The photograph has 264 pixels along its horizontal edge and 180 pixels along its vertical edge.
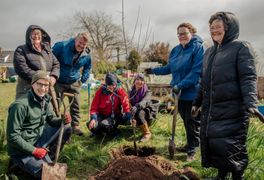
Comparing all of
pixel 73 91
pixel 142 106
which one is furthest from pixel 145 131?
pixel 73 91

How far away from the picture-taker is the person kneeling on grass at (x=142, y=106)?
5.25 metres

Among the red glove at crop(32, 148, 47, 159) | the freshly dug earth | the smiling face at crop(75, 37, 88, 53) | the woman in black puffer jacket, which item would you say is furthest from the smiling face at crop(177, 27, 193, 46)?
the red glove at crop(32, 148, 47, 159)

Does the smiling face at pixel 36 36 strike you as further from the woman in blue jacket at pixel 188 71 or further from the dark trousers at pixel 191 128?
the dark trousers at pixel 191 128


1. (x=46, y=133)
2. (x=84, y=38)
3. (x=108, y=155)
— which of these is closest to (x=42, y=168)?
(x=46, y=133)

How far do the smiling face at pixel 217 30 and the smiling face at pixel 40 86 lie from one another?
189 cm

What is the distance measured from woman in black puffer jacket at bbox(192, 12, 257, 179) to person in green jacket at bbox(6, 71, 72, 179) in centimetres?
174

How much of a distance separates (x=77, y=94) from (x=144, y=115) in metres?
1.25

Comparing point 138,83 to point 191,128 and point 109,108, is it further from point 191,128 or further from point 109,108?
point 191,128

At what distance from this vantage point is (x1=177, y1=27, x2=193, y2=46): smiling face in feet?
13.6

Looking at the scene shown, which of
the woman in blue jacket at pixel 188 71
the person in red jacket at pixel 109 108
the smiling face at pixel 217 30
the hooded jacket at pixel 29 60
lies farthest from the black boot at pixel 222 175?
the hooded jacket at pixel 29 60

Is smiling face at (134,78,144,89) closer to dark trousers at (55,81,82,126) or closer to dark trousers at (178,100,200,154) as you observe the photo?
dark trousers at (55,81,82,126)

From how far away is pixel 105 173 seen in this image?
3592 millimetres

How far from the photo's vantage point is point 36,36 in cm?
433

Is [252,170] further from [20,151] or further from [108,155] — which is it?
[20,151]
